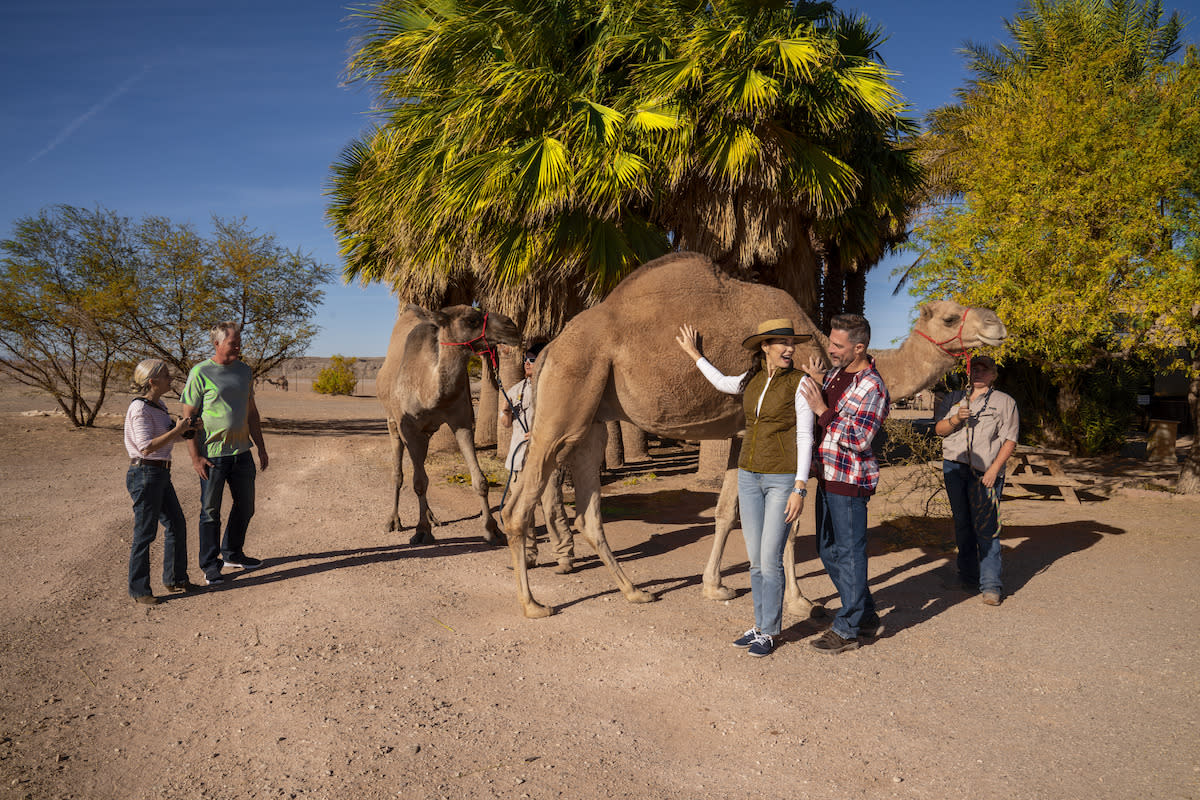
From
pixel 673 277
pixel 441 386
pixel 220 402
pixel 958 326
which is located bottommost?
pixel 220 402

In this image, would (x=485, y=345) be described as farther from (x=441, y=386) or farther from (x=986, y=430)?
(x=986, y=430)

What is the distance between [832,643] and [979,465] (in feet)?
6.96

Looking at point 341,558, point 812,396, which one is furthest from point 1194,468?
point 341,558

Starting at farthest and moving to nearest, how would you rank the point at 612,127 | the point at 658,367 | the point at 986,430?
1. the point at 612,127
2. the point at 986,430
3. the point at 658,367

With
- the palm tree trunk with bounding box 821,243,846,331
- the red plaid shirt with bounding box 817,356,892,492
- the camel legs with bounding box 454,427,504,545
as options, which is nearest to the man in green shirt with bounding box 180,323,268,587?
the camel legs with bounding box 454,427,504,545

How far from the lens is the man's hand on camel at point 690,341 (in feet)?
16.1

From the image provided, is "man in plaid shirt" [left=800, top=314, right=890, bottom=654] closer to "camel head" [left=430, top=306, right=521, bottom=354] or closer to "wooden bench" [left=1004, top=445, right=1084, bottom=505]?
"camel head" [left=430, top=306, right=521, bottom=354]

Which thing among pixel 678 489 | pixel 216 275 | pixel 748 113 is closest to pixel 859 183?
pixel 748 113

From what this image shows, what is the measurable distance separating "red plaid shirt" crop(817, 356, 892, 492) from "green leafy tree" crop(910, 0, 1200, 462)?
540 centimetres

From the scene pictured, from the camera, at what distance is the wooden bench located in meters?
9.22

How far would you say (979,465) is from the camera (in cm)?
552

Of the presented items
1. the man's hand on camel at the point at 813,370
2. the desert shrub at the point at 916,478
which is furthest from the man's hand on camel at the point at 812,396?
the desert shrub at the point at 916,478

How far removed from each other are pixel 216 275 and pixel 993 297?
57.2 feet

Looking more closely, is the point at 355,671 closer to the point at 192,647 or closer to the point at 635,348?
the point at 192,647
